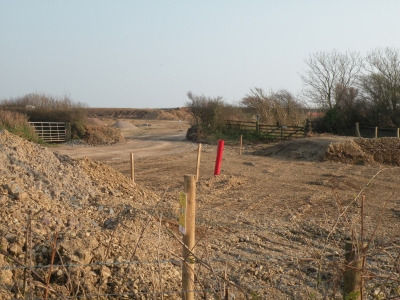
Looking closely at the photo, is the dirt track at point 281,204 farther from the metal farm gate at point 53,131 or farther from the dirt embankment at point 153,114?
the dirt embankment at point 153,114

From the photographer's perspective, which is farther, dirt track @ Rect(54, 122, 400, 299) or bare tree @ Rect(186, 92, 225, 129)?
bare tree @ Rect(186, 92, 225, 129)

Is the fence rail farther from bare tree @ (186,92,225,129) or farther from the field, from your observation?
the field

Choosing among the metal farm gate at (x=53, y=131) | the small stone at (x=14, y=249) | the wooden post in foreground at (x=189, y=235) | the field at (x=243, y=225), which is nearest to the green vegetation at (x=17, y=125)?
the metal farm gate at (x=53, y=131)

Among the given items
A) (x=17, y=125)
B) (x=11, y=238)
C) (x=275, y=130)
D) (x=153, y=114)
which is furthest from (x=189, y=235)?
(x=153, y=114)

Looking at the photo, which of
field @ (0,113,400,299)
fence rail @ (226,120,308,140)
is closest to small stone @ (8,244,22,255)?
field @ (0,113,400,299)

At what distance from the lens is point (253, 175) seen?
17.9 m

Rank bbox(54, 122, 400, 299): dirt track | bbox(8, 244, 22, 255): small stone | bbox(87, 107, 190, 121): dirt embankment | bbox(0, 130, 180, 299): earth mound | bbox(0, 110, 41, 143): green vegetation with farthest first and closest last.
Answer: bbox(87, 107, 190, 121): dirt embankment < bbox(0, 110, 41, 143): green vegetation < bbox(54, 122, 400, 299): dirt track < bbox(8, 244, 22, 255): small stone < bbox(0, 130, 180, 299): earth mound

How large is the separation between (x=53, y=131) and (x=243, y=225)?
28.1m

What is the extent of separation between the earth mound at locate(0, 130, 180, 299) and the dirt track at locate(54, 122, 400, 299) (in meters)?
0.91

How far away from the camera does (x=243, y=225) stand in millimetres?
9727

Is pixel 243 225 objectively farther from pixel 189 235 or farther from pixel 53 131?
pixel 53 131

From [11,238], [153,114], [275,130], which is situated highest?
[153,114]

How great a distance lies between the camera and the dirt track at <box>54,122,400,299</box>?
692cm

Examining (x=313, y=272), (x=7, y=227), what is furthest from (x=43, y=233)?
(x=313, y=272)
